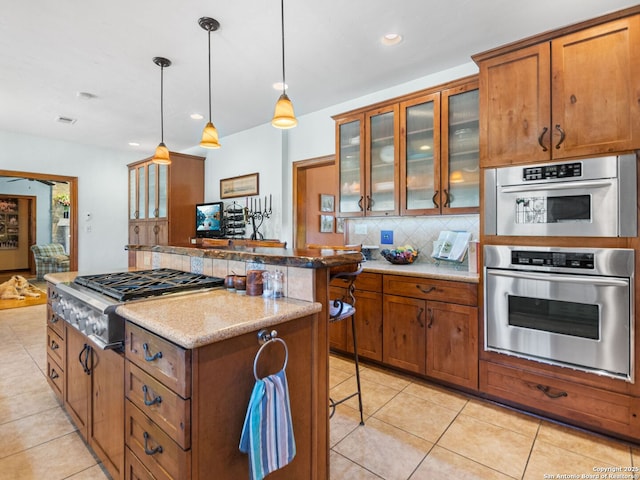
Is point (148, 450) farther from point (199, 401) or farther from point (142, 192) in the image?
point (142, 192)

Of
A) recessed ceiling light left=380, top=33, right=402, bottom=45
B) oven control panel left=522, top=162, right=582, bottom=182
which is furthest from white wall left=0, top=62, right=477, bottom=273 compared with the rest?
oven control panel left=522, top=162, right=582, bottom=182

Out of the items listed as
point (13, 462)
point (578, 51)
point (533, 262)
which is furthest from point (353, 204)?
point (13, 462)

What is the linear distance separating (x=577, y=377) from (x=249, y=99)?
12.7ft

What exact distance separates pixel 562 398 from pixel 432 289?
3.23 ft

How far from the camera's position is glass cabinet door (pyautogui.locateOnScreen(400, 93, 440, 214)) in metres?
2.81

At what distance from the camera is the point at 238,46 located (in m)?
2.70

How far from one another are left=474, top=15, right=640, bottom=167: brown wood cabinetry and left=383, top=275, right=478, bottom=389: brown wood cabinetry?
965 millimetres

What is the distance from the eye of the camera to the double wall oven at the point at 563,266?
183cm

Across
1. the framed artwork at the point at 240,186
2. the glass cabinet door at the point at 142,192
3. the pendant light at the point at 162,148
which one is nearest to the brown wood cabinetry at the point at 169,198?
the glass cabinet door at the point at 142,192

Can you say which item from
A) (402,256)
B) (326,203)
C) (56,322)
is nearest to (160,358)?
(56,322)

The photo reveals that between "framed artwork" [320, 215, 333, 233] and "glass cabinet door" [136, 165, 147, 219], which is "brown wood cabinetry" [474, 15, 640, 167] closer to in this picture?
"framed artwork" [320, 215, 333, 233]

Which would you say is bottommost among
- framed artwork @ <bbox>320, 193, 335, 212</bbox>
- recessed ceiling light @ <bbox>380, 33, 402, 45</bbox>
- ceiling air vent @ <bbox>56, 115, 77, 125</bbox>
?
framed artwork @ <bbox>320, 193, 335, 212</bbox>

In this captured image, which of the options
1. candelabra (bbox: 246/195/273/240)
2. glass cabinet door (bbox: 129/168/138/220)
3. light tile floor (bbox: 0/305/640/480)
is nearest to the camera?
light tile floor (bbox: 0/305/640/480)

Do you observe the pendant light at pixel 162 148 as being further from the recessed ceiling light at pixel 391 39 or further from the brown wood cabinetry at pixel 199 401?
the brown wood cabinetry at pixel 199 401
